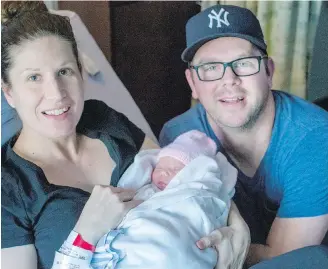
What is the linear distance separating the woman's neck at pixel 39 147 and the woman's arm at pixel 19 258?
15 cm

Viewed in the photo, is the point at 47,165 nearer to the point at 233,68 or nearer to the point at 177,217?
the point at 177,217

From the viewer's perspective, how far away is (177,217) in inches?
31.5

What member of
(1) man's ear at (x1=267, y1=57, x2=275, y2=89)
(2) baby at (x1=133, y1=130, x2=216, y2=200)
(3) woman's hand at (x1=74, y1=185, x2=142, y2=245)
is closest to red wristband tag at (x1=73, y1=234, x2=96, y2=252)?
(3) woman's hand at (x1=74, y1=185, x2=142, y2=245)

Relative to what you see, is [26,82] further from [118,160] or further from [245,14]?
[245,14]

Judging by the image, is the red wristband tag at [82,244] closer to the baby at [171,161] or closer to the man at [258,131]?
the baby at [171,161]

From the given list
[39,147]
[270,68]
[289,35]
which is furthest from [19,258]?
[289,35]

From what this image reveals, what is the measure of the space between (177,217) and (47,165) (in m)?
0.24

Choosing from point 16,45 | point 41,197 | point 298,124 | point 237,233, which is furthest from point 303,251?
point 16,45

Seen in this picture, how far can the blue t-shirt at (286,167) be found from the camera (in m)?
0.96

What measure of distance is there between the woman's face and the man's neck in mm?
299

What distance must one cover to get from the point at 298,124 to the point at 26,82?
495 mm

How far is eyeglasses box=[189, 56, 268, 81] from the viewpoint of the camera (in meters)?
0.95

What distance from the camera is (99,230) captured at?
796 mm

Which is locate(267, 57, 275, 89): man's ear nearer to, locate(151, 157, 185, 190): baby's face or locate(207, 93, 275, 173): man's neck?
locate(207, 93, 275, 173): man's neck
